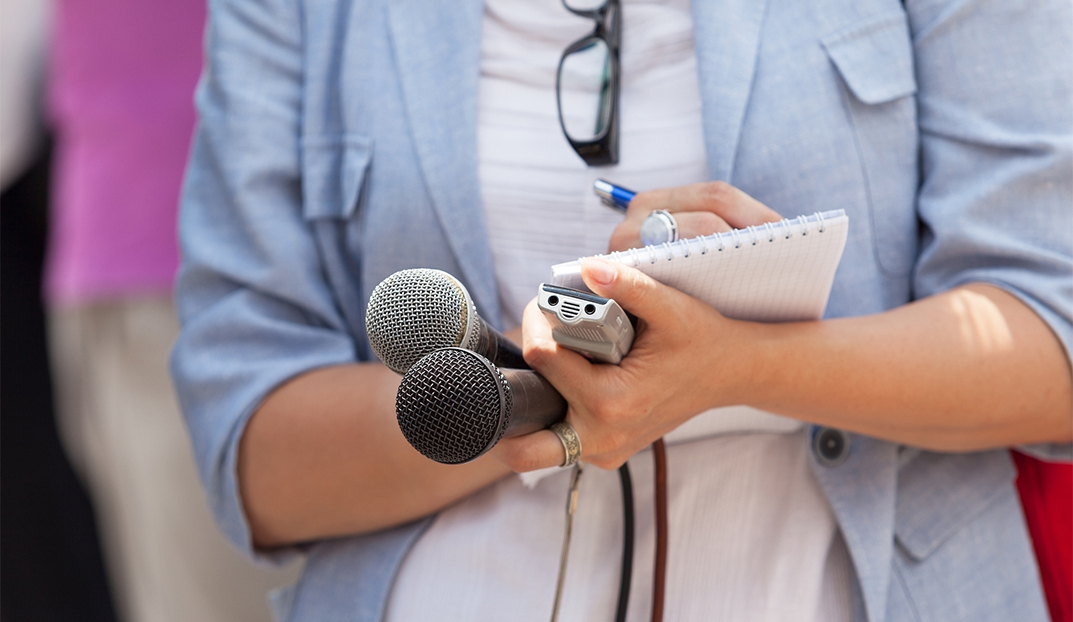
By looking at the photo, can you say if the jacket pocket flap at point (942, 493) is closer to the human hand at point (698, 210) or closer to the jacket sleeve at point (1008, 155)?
the jacket sleeve at point (1008, 155)

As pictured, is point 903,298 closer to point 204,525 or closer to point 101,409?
point 204,525

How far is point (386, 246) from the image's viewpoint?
3.18 feet

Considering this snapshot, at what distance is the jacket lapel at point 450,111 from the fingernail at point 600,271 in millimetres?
376

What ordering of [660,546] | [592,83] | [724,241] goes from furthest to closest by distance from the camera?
[592,83] < [660,546] < [724,241]

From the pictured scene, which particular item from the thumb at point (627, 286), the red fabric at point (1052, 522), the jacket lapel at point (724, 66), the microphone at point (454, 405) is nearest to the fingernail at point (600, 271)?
the thumb at point (627, 286)

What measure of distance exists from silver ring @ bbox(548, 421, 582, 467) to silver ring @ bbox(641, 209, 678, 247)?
0.57 feet

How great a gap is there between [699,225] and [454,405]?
12.5 inches

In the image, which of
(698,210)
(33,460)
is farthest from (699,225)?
(33,460)

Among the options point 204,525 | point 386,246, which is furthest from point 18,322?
point 386,246

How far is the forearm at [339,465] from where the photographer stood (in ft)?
2.97

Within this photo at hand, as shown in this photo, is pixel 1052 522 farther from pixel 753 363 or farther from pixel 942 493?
pixel 753 363

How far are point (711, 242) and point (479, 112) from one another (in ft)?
1.50

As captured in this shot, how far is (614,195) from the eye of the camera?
80 centimetres

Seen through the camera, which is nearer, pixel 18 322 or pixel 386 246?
pixel 386 246
